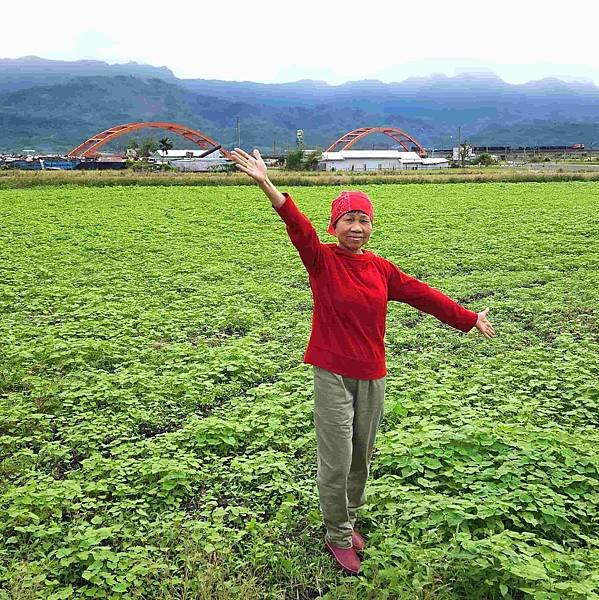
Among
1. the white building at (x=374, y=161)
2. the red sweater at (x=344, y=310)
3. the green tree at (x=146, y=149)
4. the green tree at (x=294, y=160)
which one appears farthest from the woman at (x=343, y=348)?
the white building at (x=374, y=161)

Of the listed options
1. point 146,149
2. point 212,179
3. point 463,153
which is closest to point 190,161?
point 146,149

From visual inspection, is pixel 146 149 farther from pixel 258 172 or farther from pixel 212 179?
pixel 258 172

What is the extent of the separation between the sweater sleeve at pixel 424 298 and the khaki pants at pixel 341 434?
2.26 ft

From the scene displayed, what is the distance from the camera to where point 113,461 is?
5.48 metres

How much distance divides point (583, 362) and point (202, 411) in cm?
484

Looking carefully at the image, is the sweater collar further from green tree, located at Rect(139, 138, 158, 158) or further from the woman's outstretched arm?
green tree, located at Rect(139, 138, 158, 158)

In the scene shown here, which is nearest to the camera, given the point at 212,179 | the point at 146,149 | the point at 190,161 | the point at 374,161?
the point at 212,179

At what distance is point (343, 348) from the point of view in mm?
3975

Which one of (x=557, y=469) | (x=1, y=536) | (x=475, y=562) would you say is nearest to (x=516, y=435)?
(x=557, y=469)

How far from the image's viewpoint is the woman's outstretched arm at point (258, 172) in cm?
371

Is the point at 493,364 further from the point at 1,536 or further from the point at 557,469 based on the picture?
the point at 1,536

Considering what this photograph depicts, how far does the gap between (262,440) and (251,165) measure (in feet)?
9.84

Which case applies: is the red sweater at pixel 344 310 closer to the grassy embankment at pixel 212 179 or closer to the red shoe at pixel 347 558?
the red shoe at pixel 347 558

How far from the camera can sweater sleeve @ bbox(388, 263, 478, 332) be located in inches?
172
